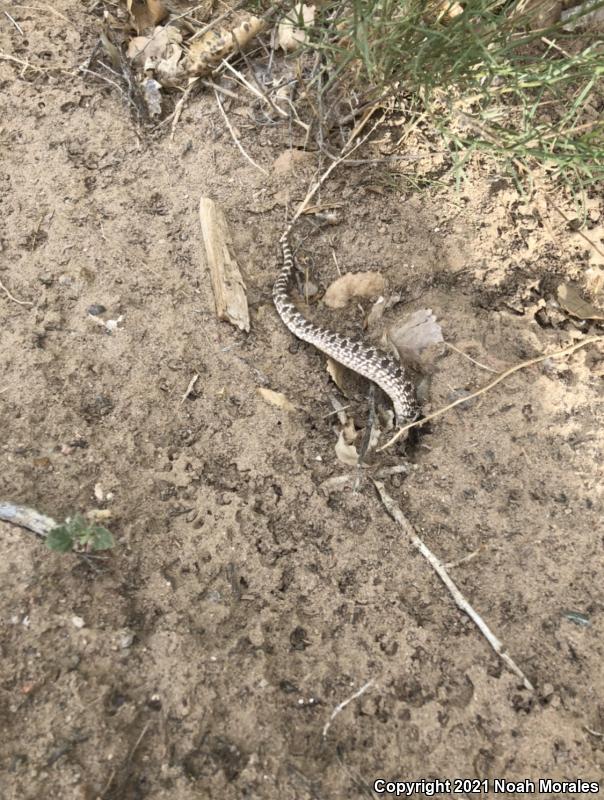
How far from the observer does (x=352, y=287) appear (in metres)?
3.54

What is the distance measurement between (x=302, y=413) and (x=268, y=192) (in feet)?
4.89

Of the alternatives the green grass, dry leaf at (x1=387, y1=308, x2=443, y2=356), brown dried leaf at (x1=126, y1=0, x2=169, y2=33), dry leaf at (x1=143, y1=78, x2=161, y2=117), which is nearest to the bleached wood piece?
dry leaf at (x1=143, y1=78, x2=161, y2=117)

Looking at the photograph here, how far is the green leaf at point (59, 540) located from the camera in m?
2.18

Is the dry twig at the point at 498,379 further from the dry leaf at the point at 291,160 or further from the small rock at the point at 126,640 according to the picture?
the dry leaf at the point at 291,160

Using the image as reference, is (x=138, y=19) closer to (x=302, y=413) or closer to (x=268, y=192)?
(x=268, y=192)

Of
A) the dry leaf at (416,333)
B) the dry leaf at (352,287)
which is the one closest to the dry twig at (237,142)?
the dry leaf at (352,287)

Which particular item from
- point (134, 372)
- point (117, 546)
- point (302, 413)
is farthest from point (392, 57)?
point (117, 546)

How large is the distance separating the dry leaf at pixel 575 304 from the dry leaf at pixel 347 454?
145cm

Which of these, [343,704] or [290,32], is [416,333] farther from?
[290,32]

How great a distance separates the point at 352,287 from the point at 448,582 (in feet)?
5.91

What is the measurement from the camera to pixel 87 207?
138 inches

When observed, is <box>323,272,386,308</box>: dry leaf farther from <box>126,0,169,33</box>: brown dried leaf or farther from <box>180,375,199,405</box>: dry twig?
<box>126,0,169,33</box>: brown dried leaf

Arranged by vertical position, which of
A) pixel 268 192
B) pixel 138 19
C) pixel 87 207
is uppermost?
pixel 138 19

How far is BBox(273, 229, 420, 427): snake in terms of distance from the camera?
3.28 m
